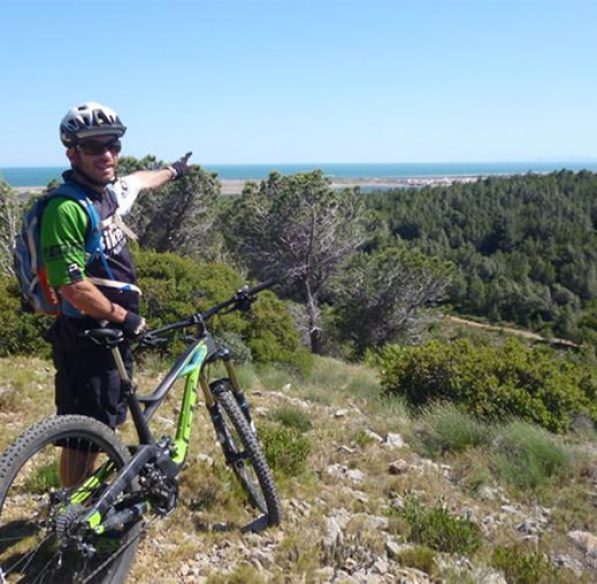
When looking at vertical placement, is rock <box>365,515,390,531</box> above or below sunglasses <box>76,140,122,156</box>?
below

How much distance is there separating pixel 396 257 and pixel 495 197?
5370cm

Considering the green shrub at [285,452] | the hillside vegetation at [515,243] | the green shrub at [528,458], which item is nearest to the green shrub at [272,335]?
the green shrub at [528,458]

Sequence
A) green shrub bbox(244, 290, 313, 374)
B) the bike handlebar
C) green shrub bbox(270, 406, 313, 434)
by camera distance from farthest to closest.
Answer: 1. green shrub bbox(244, 290, 313, 374)
2. green shrub bbox(270, 406, 313, 434)
3. the bike handlebar

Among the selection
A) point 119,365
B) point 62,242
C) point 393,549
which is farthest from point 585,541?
point 62,242

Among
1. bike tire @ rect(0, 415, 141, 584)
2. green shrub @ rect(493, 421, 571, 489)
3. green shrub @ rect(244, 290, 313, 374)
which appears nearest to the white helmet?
bike tire @ rect(0, 415, 141, 584)

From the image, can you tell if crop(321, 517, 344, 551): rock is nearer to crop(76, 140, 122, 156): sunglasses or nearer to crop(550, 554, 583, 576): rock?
crop(550, 554, 583, 576): rock

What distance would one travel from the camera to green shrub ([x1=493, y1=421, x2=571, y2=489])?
5.21 meters

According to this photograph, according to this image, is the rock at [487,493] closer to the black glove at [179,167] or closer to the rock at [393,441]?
the rock at [393,441]

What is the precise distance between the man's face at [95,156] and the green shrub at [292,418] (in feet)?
Answer: 12.0

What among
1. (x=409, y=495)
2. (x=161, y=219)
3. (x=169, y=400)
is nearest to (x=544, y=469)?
(x=409, y=495)

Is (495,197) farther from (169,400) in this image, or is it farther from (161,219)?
(169,400)

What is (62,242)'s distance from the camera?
254 centimetres

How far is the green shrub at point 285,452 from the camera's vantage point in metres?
4.53

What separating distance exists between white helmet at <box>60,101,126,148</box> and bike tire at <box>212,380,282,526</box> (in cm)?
150
